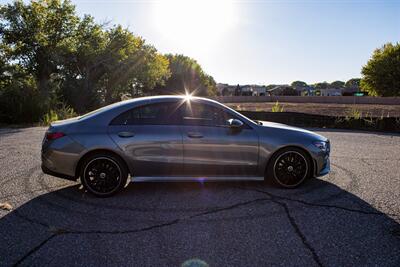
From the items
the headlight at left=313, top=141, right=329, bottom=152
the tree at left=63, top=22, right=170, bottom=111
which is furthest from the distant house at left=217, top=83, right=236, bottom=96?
the headlight at left=313, top=141, right=329, bottom=152

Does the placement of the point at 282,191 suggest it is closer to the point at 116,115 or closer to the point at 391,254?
the point at 391,254

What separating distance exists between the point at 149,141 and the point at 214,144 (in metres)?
0.99

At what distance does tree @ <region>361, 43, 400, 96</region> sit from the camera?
54.7m

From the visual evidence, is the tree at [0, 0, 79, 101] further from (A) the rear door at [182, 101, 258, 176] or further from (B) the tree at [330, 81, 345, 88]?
(B) the tree at [330, 81, 345, 88]

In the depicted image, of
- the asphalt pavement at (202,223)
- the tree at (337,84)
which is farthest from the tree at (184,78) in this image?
the tree at (337,84)

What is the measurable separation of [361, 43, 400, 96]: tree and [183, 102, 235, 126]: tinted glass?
58359 millimetres

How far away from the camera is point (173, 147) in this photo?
16.8 feet

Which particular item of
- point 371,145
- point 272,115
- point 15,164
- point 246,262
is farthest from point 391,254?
point 272,115

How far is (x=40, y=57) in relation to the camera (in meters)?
36.2

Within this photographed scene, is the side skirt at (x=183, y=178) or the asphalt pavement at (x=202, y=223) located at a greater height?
the side skirt at (x=183, y=178)

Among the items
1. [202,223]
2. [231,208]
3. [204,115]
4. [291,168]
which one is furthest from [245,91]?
[202,223]

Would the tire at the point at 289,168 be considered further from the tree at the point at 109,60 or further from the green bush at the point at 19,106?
the tree at the point at 109,60

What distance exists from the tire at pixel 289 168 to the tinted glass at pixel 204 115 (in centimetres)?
102

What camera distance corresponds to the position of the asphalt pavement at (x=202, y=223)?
331cm
